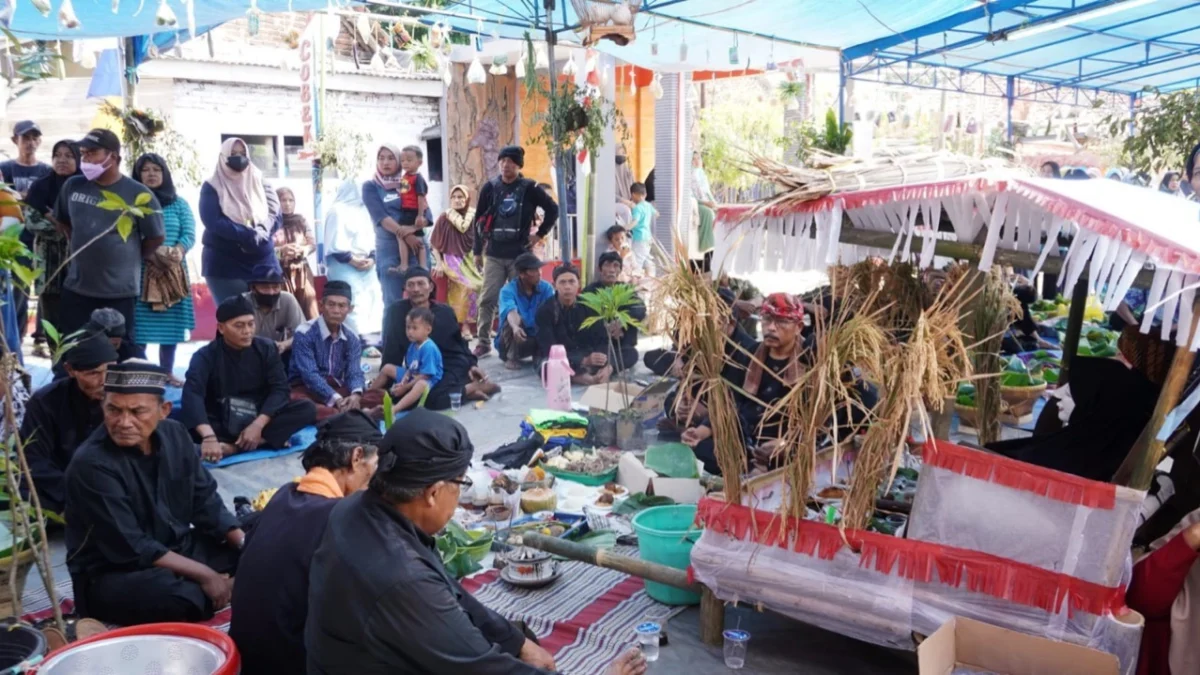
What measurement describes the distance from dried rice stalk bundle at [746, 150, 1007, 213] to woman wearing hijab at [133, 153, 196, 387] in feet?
16.3

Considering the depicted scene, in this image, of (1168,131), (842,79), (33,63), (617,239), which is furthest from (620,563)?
(842,79)

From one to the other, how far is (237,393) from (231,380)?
10 cm

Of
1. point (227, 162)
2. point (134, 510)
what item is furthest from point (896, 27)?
point (134, 510)

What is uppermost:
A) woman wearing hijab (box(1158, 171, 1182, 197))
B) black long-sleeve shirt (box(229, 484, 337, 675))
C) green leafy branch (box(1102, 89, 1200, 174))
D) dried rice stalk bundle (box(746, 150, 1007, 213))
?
green leafy branch (box(1102, 89, 1200, 174))

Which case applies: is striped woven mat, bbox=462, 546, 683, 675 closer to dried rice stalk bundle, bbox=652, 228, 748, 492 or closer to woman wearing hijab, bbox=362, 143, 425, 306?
dried rice stalk bundle, bbox=652, 228, 748, 492

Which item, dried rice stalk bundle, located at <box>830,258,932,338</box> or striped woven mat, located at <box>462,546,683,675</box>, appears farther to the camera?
dried rice stalk bundle, located at <box>830,258,932,338</box>

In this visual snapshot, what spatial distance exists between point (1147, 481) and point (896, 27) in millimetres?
8645

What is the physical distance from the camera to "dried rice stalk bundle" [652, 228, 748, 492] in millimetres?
3451

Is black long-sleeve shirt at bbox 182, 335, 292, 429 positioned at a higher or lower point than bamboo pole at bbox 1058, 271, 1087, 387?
lower

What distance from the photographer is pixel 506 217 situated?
882 centimetres

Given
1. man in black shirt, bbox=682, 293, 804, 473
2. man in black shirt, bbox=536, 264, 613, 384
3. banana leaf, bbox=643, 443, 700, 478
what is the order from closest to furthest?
man in black shirt, bbox=682, 293, 804, 473 → banana leaf, bbox=643, 443, 700, 478 → man in black shirt, bbox=536, 264, 613, 384

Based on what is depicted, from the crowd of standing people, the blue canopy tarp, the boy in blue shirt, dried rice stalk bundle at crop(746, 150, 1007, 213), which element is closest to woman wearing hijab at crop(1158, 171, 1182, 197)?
the boy in blue shirt

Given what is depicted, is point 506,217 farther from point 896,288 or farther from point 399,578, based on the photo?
point 399,578

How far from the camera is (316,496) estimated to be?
2.98 m
